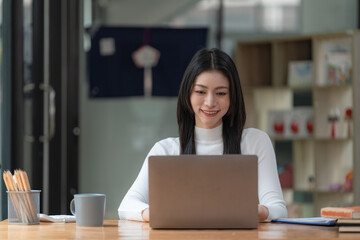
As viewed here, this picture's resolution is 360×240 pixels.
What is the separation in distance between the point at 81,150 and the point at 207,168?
4127mm

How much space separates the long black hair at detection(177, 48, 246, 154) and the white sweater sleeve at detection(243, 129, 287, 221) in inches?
2.3

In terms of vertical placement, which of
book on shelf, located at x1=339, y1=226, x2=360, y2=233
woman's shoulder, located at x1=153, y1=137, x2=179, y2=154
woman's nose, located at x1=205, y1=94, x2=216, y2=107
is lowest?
book on shelf, located at x1=339, y1=226, x2=360, y2=233

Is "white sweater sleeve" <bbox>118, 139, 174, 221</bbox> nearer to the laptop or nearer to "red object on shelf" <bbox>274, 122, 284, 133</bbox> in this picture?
the laptop

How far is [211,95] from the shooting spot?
2.47 meters

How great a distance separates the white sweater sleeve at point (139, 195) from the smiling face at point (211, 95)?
0.21m

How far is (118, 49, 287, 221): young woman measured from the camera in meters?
2.46

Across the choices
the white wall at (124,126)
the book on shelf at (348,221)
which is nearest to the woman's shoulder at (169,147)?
the book on shelf at (348,221)

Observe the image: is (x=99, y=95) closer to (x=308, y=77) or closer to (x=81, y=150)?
(x=81, y=150)

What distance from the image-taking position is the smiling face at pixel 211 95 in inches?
97.6

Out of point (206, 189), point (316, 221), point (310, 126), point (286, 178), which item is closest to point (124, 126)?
point (286, 178)

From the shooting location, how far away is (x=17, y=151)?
3744 millimetres

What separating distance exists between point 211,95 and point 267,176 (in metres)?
0.37

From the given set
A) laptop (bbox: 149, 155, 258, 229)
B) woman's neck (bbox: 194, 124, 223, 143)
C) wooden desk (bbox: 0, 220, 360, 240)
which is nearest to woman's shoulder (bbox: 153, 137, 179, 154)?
woman's neck (bbox: 194, 124, 223, 143)

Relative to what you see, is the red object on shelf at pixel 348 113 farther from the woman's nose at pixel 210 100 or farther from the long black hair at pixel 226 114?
the woman's nose at pixel 210 100
